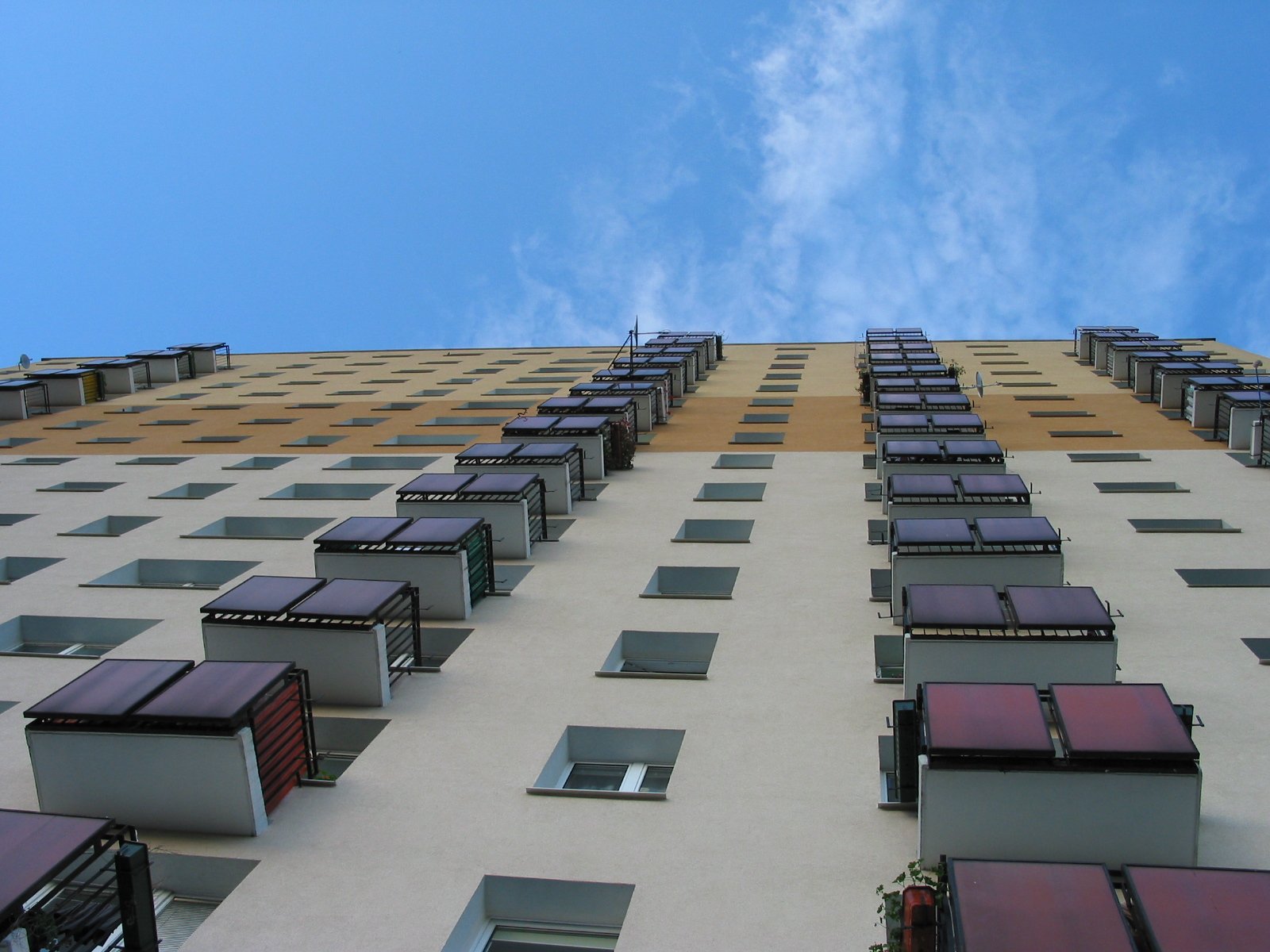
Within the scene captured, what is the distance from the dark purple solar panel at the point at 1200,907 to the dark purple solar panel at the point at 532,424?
24.8m

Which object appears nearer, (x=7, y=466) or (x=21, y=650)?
(x=21, y=650)

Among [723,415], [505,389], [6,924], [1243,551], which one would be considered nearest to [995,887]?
[6,924]

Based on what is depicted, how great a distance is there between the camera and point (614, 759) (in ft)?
52.1

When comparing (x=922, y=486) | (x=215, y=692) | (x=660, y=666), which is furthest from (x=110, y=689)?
(x=922, y=486)

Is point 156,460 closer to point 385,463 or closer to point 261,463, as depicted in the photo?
point 261,463

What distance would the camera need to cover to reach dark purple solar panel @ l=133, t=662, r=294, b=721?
541 inches

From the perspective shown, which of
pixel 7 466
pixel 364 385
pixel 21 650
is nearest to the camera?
pixel 21 650

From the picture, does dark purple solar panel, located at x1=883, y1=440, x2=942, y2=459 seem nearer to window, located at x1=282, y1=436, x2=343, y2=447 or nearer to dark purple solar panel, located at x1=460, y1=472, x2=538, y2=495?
dark purple solar panel, located at x1=460, y1=472, x2=538, y2=495

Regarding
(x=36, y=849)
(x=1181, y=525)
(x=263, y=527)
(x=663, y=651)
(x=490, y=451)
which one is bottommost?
(x=663, y=651)

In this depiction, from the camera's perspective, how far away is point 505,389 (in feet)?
170

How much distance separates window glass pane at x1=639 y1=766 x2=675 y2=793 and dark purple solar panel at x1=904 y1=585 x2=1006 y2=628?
13.4 ft

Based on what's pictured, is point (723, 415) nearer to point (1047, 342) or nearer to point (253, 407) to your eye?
point (253, 407)

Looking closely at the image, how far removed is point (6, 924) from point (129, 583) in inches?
639

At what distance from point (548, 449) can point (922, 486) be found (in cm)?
988
